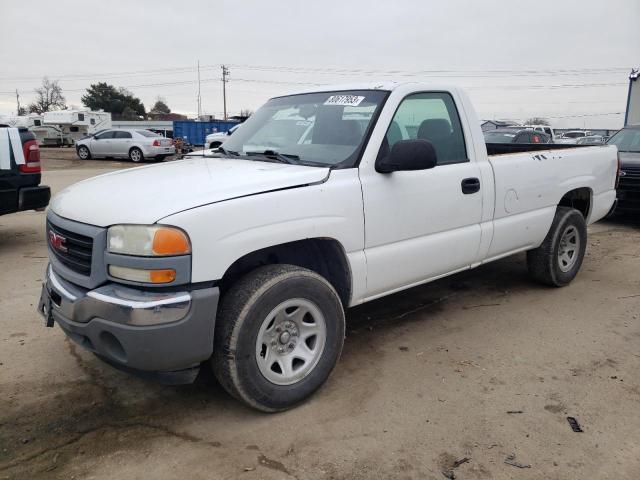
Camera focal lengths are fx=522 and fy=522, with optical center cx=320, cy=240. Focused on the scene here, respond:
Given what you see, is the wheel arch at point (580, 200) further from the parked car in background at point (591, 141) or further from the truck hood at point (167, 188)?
the truck hood at point (167, 188)

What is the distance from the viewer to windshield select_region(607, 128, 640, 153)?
9.35 metres

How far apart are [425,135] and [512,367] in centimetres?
177

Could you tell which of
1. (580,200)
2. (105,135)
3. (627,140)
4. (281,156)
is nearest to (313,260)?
(281,156)

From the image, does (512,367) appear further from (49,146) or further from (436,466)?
(49,146)

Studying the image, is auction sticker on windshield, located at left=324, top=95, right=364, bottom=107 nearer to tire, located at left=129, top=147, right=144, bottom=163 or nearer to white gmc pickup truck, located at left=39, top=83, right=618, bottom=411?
white gmc pickup truck, located at left=39, top=83, right=618, bottom=411

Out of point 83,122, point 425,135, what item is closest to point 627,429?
point 425,135

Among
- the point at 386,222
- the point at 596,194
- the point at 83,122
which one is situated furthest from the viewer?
the point at 83,122

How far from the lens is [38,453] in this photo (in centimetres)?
262

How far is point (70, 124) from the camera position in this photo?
37.6 metres

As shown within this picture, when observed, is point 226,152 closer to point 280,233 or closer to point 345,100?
point 345,100

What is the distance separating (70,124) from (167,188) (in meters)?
39.5

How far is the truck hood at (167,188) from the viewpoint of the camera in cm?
260

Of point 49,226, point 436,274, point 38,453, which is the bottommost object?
point 38,453

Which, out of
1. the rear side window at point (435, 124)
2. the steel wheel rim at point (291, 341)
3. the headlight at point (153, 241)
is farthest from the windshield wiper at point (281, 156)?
the headlight at point (153, 241)
